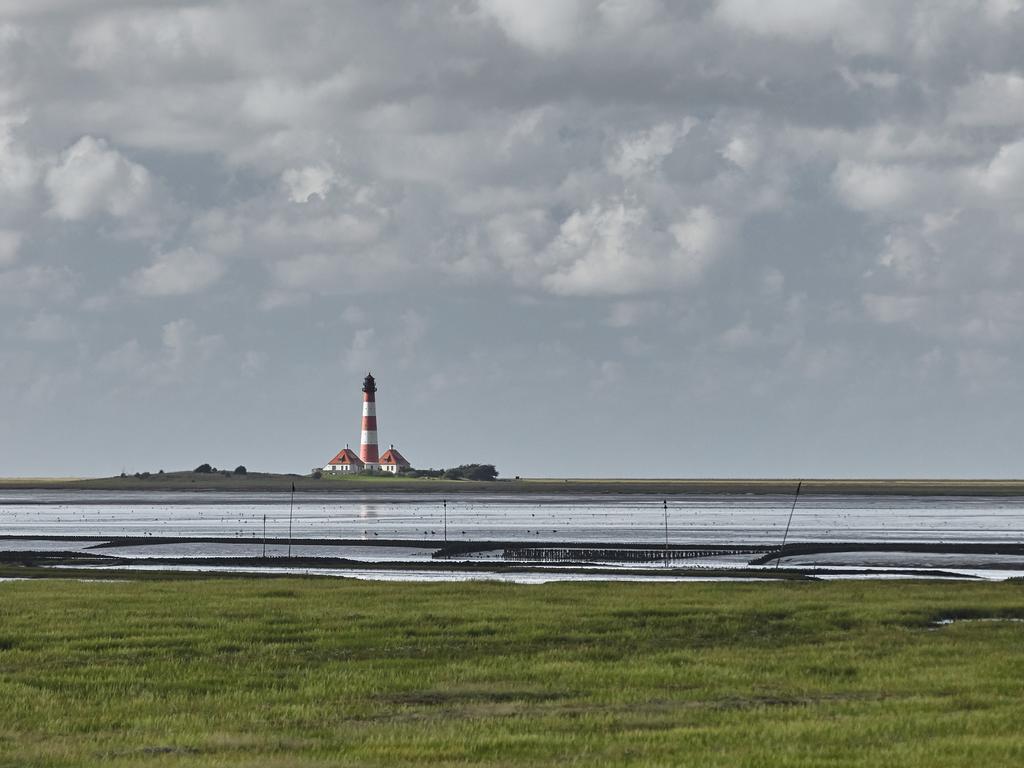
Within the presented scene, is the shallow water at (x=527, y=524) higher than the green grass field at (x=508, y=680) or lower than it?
higher

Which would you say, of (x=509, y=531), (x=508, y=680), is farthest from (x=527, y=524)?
(x=508, y=680)

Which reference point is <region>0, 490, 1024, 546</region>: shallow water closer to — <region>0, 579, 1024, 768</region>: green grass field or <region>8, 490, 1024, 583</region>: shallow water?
<region>8, 490, 1024, 583</region>: shallow water

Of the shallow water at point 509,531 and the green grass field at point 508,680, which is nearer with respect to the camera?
the green grass field at point 508,680

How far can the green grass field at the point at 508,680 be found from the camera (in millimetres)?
17172

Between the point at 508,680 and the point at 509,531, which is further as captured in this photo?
the point at 509,531

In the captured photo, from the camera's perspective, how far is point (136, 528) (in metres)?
98.3

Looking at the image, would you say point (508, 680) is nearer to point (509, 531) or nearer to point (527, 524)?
point (509, 531)

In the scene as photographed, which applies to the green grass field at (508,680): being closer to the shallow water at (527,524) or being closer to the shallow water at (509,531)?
the shallow water at (509,531)

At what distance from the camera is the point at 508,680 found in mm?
22922

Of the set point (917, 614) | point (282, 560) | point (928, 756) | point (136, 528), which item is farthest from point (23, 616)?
point (136, 528)

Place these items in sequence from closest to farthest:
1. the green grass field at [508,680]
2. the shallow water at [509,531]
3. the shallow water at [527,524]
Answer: the green grass field at [508,680], the shallow water at [509,531], the shallow water at [527,524]

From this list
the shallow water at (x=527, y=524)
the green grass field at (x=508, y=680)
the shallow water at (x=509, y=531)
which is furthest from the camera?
the shallow water at (x=527, y=524)

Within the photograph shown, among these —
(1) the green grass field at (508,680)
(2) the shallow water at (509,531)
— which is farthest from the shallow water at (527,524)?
(1) the green grass field at (508,680)

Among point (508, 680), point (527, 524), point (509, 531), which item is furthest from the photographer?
point (527, 524)
